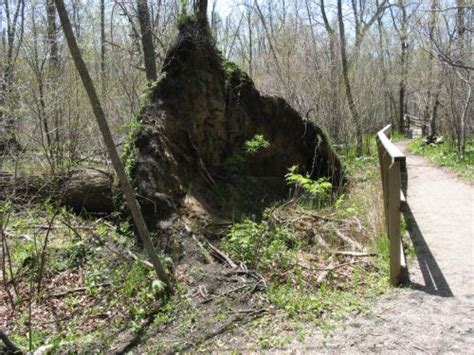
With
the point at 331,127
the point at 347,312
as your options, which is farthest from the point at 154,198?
the point at 331,127

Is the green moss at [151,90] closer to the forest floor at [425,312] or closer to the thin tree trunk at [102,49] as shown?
the thin tree trunk at [102,49]

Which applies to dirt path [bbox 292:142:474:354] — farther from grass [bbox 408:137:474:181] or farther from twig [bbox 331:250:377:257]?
grass [bbox 408:137:474:181]

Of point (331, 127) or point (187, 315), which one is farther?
point (331, 127)

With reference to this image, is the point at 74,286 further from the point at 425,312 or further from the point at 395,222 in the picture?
the point at 425,312

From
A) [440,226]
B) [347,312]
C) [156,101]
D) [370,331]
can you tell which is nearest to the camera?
[370,331]

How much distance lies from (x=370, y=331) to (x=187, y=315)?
6.35 feet

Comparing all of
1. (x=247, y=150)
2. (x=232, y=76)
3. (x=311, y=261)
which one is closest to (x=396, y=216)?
(x=311, y=261)

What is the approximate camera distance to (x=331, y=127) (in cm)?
1403

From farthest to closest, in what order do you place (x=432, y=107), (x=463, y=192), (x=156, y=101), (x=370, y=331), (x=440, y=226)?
(x=432, y=107), (x=463, y=192), (x=156, y=101), (x=440, y=226), (x=370, y=331)

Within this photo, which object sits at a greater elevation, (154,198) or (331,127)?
(331,127)

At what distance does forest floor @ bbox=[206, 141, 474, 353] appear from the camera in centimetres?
356

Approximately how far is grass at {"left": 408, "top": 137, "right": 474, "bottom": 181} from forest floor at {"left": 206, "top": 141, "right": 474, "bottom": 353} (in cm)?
533

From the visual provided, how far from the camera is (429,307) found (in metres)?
4.04

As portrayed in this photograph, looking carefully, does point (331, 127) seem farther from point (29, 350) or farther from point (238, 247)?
point (29, 350)
